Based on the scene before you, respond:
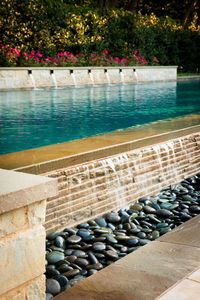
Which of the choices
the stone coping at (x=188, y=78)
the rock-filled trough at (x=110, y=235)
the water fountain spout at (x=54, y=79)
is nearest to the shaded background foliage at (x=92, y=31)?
the water fountain spout at (x=54, y=79)

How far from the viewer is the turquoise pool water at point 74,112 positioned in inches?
337

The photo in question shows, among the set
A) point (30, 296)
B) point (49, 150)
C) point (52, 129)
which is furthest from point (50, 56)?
point (30, 296)

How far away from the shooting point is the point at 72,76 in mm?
18188

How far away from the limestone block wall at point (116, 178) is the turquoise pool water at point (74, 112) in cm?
192

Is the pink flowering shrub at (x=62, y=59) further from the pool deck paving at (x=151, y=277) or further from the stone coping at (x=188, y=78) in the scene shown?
the pool deck paving at (x=151, y=277)

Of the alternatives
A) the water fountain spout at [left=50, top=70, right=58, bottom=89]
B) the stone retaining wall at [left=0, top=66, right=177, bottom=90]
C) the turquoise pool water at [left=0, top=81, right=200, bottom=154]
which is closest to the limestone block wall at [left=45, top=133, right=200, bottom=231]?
the turquoise pool water at [left=0, top=81, right=200, bottom=154]

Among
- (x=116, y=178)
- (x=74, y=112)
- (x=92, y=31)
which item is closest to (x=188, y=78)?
(x=92, y=31)

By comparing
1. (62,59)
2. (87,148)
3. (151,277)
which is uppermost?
(62,59)

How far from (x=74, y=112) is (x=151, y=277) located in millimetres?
8345

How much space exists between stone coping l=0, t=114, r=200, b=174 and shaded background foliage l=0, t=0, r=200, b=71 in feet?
36.6

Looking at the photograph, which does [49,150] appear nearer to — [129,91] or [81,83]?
[129,91]

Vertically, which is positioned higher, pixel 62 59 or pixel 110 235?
pixel 62 59

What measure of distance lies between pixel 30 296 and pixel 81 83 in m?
A: 16.3

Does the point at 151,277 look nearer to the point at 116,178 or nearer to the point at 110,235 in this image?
the point at 110,235
